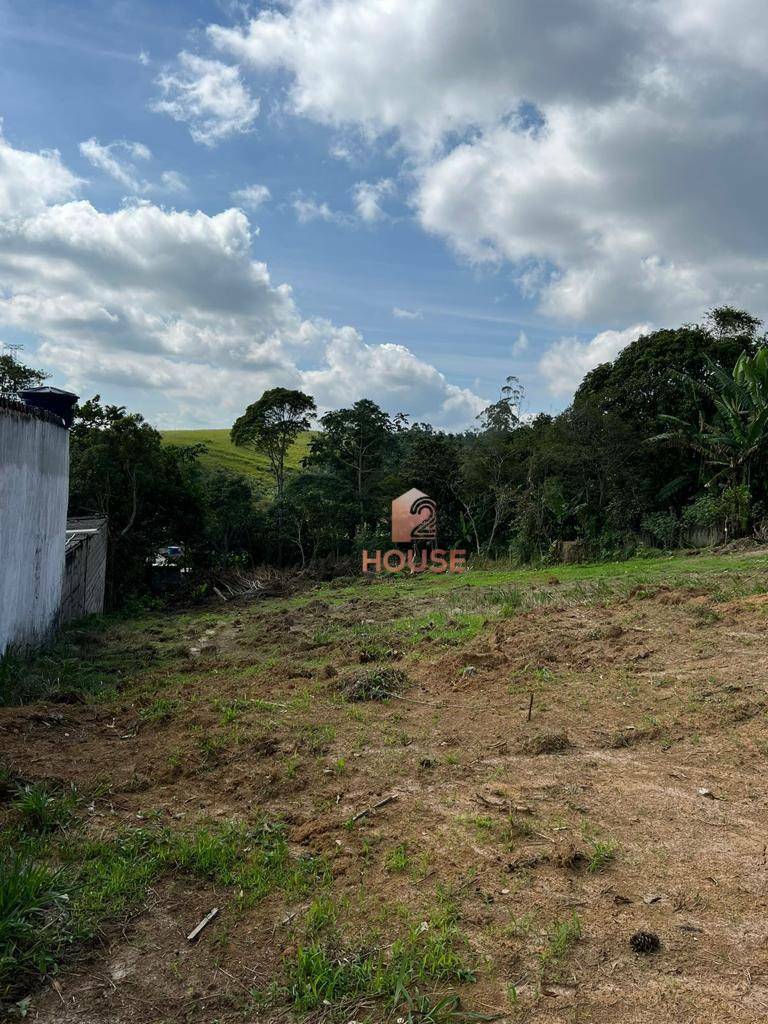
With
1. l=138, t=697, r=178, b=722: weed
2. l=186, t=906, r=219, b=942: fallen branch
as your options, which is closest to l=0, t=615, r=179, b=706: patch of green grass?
l=138, t=697, r=178, b=722: weed

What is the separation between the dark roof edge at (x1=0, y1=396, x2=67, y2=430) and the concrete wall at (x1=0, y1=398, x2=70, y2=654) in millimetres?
11

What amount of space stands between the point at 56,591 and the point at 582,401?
14127 mm

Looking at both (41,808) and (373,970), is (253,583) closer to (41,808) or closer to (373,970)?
(41,808)

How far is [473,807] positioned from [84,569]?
1095 centimetres

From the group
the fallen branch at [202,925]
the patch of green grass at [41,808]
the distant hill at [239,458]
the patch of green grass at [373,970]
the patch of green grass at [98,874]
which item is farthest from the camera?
the distant hill at [239,458]

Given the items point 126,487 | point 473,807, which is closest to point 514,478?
point 126,487

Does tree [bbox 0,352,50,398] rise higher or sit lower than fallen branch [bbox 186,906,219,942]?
higher

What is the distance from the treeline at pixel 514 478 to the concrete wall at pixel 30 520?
6114mm

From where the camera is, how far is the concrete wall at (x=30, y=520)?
26.2ft

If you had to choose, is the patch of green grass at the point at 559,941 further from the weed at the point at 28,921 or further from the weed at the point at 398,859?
the weed at the point at 28,921

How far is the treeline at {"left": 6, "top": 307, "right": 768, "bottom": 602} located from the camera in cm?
1675

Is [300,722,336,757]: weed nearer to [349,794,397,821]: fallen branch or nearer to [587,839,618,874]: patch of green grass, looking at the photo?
[349,794,397,821]: fallen branch

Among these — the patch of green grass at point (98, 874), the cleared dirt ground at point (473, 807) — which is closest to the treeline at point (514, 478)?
the cleared dirt ground at point (473, 807)

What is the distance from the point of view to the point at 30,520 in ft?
29.1
